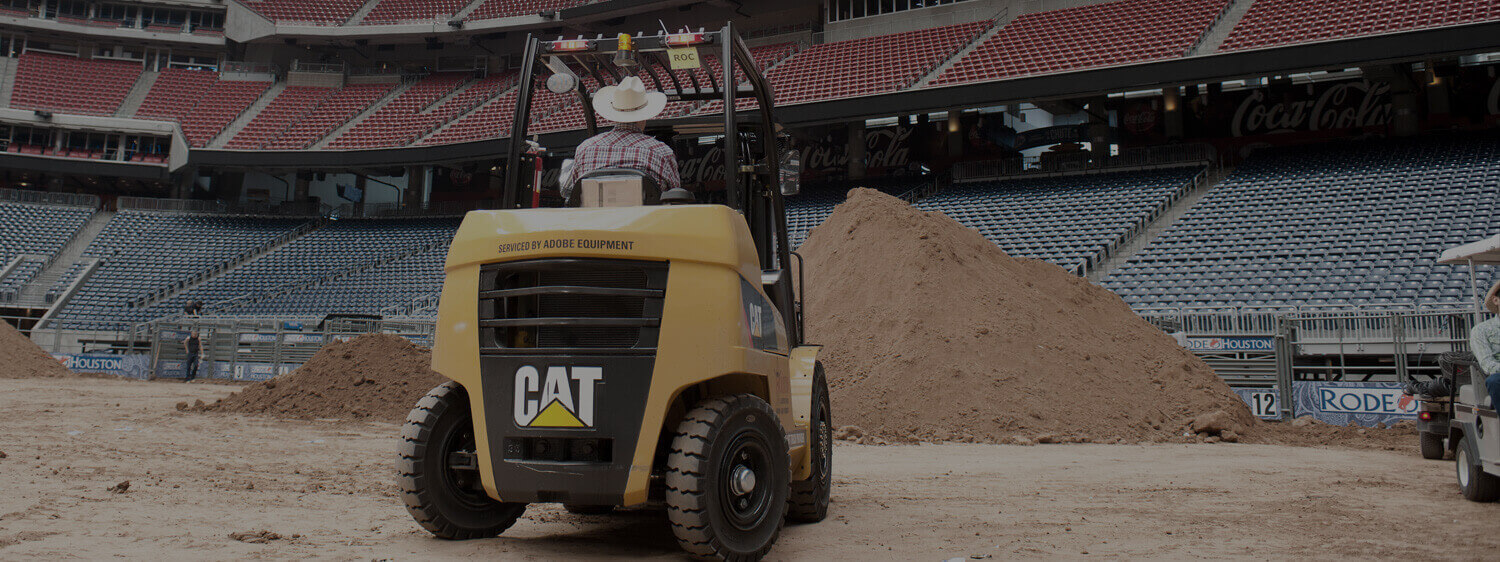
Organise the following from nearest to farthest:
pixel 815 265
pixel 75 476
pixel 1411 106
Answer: pixel 75 476 < pixel 815 265 < pixel 1411 106

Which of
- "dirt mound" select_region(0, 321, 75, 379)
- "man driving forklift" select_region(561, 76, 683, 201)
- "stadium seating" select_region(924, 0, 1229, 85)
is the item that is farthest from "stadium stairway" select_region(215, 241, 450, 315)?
"man driving forklift" select_region(561, 76, 683, 201)

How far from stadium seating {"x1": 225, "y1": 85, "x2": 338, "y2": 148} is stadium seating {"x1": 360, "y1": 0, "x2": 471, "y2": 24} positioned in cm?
391

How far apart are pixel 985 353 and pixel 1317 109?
2132cm

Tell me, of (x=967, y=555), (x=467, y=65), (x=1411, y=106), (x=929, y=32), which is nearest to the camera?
(x=967, y=555)

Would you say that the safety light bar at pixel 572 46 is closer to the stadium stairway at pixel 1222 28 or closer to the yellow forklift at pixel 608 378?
the yellow forklift at pixel 608 378

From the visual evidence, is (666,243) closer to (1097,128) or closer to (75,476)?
(75,476)

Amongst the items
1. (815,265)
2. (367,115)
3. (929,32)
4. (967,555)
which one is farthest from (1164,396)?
(367,115)

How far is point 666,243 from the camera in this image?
163 inches

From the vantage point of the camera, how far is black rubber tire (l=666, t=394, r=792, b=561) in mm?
3975

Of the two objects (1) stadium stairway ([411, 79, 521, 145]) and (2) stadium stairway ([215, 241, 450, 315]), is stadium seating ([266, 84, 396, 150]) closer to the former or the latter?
(1) stadium stairway ([411, 79, 521, 145])

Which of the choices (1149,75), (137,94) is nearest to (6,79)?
(137,94)

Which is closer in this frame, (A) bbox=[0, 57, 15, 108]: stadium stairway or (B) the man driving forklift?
(B) the man driving forklift

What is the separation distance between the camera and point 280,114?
41.2 metres

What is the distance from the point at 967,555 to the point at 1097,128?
2852cm
